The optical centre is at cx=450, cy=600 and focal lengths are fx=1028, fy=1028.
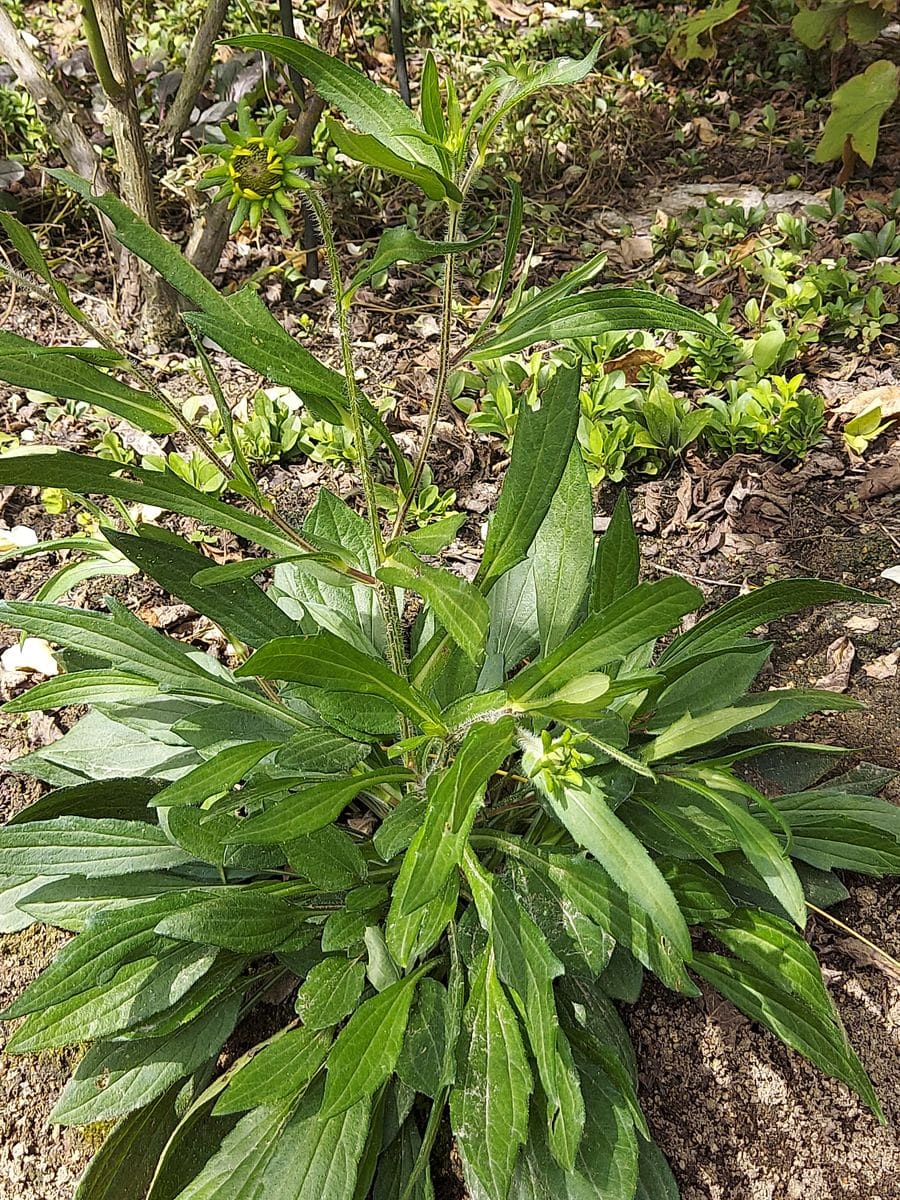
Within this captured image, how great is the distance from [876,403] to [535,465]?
1776 mm

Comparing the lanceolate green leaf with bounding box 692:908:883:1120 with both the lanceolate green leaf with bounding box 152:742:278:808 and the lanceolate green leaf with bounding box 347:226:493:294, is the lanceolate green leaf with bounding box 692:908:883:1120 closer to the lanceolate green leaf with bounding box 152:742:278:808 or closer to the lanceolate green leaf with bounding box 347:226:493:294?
the lanceolate green leaf with bounding box 152:742:278:808

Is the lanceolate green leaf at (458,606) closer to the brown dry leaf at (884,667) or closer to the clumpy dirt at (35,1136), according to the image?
the clumpy dirt at (35,1136)

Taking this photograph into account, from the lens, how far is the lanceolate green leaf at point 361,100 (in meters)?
1.15

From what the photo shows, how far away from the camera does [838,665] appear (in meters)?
2.16

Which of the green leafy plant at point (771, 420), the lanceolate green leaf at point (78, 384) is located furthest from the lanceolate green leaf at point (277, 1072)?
the green leafy plant at point (771, 420)

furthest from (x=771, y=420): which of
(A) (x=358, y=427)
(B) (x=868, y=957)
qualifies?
(A) (x=358, y=427)

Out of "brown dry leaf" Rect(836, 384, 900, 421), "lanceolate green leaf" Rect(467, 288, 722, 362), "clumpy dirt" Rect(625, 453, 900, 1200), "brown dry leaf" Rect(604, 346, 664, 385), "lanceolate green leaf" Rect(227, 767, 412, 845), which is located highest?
"lanceolate green leaf" Rect(467, 288, 722, 362)

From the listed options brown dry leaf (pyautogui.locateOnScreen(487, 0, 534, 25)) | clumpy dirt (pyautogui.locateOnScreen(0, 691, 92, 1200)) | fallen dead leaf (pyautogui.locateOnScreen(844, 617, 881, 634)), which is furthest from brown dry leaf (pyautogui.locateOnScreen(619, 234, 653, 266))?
clumpy dirt (pyautogui.locateOnScreen(0, 691, 92, 1200))

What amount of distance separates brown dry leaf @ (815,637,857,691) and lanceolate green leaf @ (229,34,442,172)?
1379 millimetres

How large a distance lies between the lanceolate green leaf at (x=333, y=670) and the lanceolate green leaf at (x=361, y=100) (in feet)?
1.91

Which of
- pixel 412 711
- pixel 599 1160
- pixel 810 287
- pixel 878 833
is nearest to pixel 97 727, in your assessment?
pixel 412 711

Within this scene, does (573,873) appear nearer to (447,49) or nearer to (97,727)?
(97,727)

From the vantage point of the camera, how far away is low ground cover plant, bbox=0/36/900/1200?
4.02 feet

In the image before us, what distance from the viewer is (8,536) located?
253 cm
